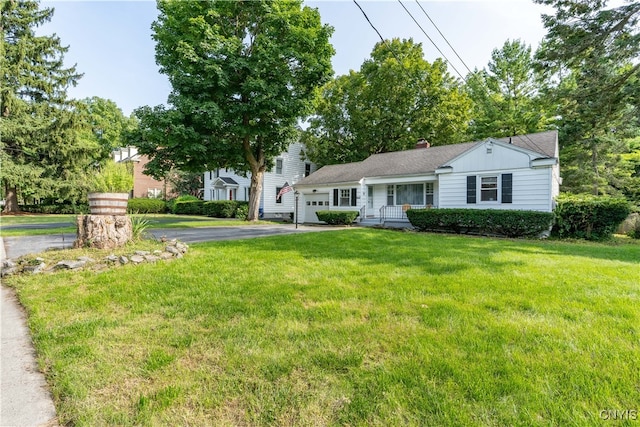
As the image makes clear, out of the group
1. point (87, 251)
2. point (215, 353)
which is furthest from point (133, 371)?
point (87, 251)

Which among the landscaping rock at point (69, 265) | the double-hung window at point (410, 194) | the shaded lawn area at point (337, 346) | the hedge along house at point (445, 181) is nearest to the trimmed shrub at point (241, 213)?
the hedge along house at point (445, 181)

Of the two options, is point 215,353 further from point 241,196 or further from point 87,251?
point 241,196

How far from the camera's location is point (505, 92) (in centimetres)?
2731

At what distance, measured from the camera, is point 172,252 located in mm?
6527

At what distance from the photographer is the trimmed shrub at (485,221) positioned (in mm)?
11484

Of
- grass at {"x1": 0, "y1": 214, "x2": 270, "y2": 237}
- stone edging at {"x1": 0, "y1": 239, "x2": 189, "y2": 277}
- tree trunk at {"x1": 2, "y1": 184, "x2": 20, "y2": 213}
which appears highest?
tree trunk at {"x1": 2, "y1": 184, "x2": 20, "y2": 213}

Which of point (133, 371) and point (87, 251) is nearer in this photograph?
point (133, 371)

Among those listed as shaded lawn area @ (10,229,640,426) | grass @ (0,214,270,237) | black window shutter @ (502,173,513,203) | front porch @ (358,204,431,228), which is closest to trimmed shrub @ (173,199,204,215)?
grass @ (0,214,270,237)

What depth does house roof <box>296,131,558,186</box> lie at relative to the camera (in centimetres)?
1338

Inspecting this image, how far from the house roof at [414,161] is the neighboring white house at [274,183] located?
541cm

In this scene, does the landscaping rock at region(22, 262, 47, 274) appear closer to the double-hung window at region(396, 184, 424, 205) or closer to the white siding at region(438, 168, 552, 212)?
the white siding at region(438, 168, 552, 212)

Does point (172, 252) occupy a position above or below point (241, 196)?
below

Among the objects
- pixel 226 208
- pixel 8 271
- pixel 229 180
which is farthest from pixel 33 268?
pixel 229 180

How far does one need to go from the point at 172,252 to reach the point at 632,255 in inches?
444
